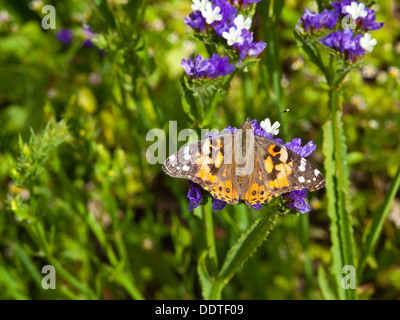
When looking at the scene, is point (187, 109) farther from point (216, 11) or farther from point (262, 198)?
point (262, 198)

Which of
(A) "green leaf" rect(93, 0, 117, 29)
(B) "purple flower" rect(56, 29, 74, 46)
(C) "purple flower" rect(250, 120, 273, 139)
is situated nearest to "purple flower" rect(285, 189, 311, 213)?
(C) "purple flower" rect(250, 120, 273, 139)

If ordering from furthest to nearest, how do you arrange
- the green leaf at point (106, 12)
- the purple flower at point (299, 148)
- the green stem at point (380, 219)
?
the green leaf at point (106, 12) → the green stem at point (380, 219) → the purple flower at point (299, 148)

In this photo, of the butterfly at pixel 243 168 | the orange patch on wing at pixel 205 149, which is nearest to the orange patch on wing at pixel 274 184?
the butterfly at pixel 243 168

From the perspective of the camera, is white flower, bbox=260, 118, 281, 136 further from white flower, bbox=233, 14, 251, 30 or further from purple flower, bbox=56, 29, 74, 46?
purple flower, bbox=56, 29, 74, 46

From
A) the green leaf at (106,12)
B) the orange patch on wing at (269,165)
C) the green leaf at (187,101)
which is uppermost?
the green leaf at (106,12)

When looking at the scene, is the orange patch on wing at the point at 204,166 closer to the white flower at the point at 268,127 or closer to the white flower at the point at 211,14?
the white flower at the point at 268,127

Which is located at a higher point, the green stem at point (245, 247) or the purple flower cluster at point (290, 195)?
the purple flower cluster at point (290, 195)

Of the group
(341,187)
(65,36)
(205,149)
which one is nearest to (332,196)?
(341,187)

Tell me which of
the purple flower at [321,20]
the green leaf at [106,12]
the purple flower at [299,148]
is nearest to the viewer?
the purple flower at [299,148]
